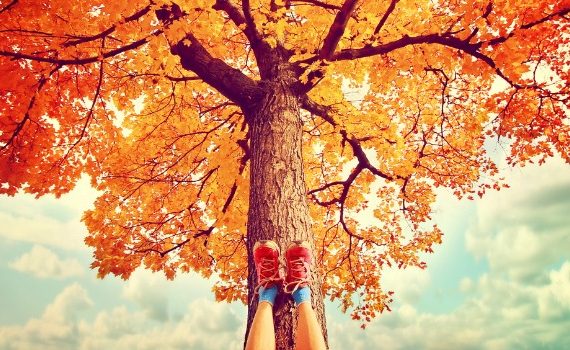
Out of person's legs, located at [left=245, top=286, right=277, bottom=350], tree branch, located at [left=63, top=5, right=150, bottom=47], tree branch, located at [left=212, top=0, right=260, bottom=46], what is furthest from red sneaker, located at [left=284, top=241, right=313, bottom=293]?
tree branch, located at [left=63, top=5, right=150, bottom=47]

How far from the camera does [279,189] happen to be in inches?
132

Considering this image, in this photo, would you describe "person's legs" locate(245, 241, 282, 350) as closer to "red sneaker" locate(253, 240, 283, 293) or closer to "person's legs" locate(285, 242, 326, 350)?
"red sneaker" locate(253, 240, 283, 293)

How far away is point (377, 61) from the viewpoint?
5.66 metres

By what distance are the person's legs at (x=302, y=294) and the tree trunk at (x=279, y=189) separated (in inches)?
3.6

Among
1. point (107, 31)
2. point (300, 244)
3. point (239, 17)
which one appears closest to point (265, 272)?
point (300, 244)

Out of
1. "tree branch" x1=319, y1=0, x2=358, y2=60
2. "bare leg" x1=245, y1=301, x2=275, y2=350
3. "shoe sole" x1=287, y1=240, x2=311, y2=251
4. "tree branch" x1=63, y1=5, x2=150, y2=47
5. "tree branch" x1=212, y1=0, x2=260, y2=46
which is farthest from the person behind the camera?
"tree branch" x1=212, y1=0, x2=260, y2=46

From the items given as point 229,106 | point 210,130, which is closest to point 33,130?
point 210,130

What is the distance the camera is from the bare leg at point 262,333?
7.37 feet

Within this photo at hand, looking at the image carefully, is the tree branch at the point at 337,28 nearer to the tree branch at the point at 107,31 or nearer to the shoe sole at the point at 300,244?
the tree branch at the point at 107,31

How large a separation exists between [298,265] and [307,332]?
539 millimetres

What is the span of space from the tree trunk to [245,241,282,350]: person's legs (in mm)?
105

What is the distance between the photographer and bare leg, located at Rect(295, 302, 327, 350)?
7.49 feet

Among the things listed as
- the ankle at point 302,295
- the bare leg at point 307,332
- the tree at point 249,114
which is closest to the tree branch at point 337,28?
the tree at point 249,114

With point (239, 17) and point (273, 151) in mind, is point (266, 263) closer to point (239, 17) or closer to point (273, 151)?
point (273, 151)
